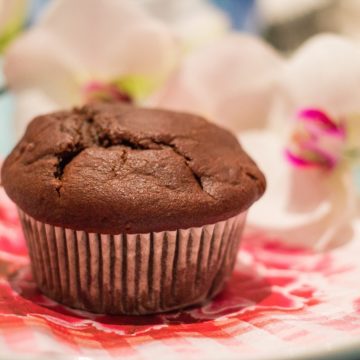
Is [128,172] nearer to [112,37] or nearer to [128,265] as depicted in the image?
[128,265]

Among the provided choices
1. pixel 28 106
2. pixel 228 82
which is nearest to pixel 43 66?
pixel 28 106

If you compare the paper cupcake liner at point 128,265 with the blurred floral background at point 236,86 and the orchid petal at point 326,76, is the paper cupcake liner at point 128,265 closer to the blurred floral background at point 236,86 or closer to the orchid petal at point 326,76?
the blurred floral background at point 236,86

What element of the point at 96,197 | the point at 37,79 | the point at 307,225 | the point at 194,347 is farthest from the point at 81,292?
the point at 37,79

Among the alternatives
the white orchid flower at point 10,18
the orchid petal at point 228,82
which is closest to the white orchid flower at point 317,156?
the orchid petal at point 228,82

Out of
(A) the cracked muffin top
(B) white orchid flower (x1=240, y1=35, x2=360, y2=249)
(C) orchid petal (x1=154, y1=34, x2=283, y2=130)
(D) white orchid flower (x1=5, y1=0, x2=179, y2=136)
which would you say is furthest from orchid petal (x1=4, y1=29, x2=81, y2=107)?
(B) white orchid flower (x1=240, y1=35, x2=360, y2=249)

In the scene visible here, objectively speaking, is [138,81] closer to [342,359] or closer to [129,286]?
[129,286]

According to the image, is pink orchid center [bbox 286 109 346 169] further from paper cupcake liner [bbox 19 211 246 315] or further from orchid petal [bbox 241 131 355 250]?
paper cupcake liner [bbox 19 211 246 315]

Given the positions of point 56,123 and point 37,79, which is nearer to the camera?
point 56,123
